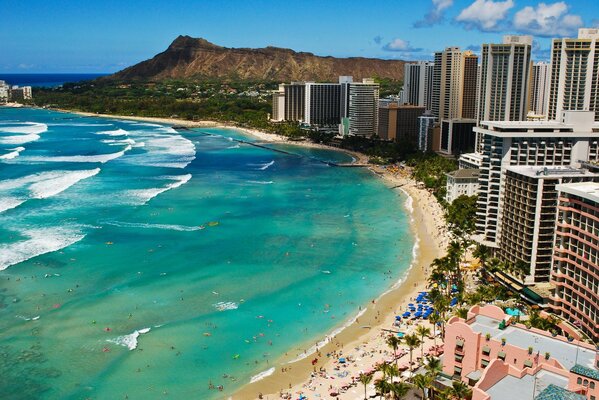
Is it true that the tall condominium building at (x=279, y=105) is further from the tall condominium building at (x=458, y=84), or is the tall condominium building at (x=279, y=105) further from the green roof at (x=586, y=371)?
the green roof at (x=586, y=371)

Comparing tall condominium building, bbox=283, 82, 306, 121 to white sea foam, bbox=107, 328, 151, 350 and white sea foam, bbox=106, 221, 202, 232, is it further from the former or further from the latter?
white sea foam, bbox=107, 328, 151, 350

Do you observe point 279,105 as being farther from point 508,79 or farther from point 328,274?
point 328,274

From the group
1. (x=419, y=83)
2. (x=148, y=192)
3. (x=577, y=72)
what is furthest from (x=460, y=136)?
(x=148, y=192)

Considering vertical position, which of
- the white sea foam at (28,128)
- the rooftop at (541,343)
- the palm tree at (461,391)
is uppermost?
the white sea foam at (28,128)

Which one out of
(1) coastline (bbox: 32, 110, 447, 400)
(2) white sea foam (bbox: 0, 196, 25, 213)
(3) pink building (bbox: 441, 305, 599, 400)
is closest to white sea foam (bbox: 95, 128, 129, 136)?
(2) white sea foam (bbox: 0, 196, 25, 213)

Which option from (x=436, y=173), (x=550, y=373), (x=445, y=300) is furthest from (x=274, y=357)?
(x=436, y=173)

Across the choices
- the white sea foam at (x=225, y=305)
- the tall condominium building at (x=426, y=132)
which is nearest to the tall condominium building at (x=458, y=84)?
the tall condominium building at (x=426, y=132)

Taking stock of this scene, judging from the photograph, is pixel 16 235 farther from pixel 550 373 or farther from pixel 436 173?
pixel 436 173
